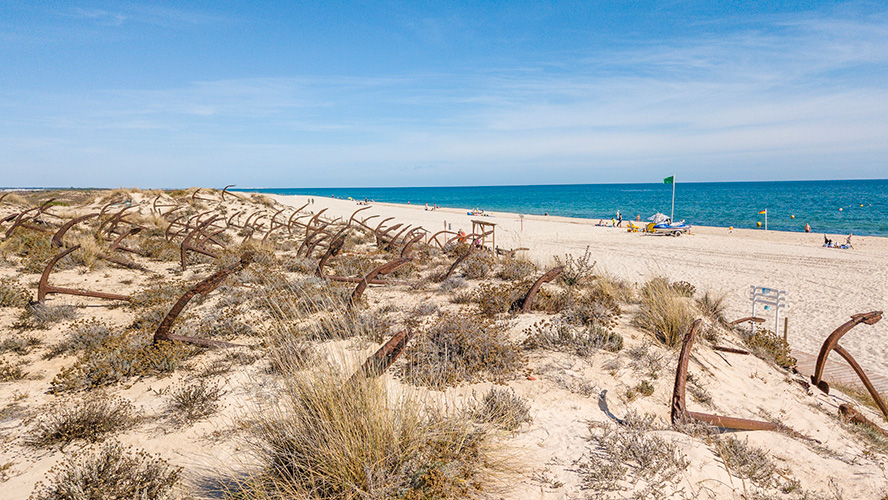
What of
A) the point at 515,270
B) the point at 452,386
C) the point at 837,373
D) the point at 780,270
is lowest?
the point at 837,373

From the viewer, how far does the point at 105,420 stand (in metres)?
3.62

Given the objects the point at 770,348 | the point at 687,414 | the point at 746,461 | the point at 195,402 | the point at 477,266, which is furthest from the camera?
the point at 477,266

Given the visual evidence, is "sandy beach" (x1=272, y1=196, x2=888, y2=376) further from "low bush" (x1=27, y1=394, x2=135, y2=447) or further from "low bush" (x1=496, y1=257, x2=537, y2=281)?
"low bush" (x1=27, y1=394, x2=135, y2=447)

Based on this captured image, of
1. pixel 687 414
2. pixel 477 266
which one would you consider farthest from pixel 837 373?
pixel 477 266

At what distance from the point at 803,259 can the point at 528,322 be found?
61.4 ft

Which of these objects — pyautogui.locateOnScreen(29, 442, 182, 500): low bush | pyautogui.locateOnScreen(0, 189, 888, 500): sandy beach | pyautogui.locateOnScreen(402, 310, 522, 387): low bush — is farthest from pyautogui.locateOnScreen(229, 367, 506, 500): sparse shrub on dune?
pyautogui.locateOnScreen(402, 310, 522, 387): low bush

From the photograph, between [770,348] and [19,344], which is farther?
[770,348]

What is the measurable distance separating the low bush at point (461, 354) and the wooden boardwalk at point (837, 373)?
5895 millimetres

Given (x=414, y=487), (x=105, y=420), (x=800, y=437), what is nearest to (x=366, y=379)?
(x=414, y=487)

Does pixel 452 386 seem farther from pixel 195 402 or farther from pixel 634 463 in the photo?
pixel 195 402

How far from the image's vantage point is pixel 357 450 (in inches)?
99.4

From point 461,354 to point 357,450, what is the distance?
2264 mm

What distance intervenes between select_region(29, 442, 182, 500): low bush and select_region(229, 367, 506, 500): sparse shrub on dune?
0.65 meters

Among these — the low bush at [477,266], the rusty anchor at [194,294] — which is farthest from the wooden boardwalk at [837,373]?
the rusty anchor at [194,294]
